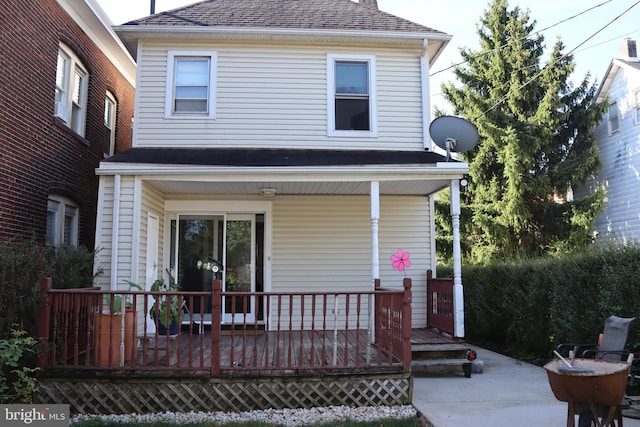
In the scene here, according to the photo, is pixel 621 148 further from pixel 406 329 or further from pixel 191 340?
pixel 191 340

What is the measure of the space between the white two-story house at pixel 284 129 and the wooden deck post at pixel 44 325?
9.97 feet

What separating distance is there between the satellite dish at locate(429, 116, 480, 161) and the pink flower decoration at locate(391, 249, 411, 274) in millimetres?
1973

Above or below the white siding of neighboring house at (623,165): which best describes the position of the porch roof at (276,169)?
below

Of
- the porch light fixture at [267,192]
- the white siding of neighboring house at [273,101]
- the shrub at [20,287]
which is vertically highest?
the white siding of neighboring house at [273,101]

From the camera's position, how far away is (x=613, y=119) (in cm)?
1561

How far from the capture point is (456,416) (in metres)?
4.91

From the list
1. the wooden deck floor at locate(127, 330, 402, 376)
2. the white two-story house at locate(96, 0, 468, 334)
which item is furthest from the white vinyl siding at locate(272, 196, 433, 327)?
the wooden deck floor at locate(127, 330, 402, 376)

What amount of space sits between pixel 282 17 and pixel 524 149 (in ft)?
27.4

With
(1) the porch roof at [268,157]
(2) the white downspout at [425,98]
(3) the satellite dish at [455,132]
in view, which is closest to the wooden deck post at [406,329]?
(1) the porch roof at [268,157]

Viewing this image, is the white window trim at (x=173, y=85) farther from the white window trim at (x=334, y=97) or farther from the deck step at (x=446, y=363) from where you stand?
the deck step at (x=446, y=363)

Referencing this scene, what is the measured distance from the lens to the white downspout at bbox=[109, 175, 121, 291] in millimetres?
7297

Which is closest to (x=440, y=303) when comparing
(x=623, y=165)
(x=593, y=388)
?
(x=593, y=388)

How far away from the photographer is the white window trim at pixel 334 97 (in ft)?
28.9

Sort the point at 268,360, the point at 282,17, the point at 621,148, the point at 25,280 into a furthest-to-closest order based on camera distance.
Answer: the point at 621,148 → the point at 282,17 → the point at 268,360 → the point at 25,280
